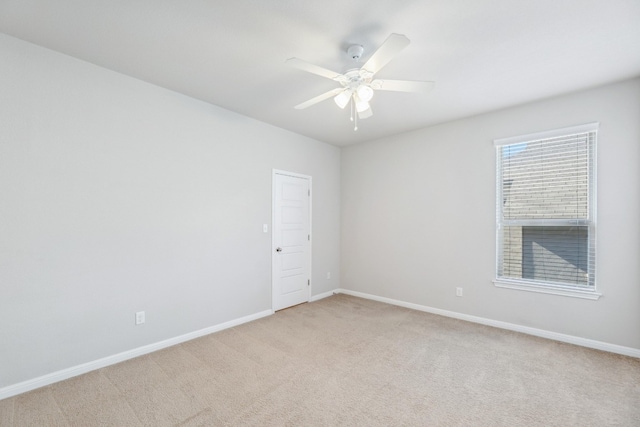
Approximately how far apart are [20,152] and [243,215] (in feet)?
6.90

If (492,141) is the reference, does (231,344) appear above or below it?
below

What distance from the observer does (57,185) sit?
7.79ft

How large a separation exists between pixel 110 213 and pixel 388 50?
8.95 feet

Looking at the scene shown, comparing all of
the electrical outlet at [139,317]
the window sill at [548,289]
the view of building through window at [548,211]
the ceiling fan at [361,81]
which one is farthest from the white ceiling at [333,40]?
the electrical outlet at [139,317]

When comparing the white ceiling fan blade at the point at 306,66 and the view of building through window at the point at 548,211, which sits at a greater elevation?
the white ceiling fan blade at the point at 306,66

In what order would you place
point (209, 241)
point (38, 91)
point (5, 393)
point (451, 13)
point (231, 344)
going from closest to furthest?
point (451, 13) < point (5, 393) < point (38, 91) < point (231, 344) < point (209, 241)

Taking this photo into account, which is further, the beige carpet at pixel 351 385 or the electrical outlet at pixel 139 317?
the electrical outlet at pixel 139 317

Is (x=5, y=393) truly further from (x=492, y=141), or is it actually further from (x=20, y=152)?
(x=492, y=141)

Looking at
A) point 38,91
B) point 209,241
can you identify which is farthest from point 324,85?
point 38,91

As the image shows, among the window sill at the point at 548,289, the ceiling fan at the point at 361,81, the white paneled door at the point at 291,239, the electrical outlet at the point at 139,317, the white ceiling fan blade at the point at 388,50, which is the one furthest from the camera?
the white paneled door at the point at 291,239

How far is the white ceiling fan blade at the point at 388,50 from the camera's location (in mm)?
1638

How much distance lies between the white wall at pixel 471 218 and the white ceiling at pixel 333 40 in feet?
1.58

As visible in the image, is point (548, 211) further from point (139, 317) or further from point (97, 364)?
point (97, 364)

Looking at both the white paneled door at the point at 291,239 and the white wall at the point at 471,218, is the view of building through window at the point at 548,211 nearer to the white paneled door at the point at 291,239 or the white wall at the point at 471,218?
the white wall at the point at 471,218
